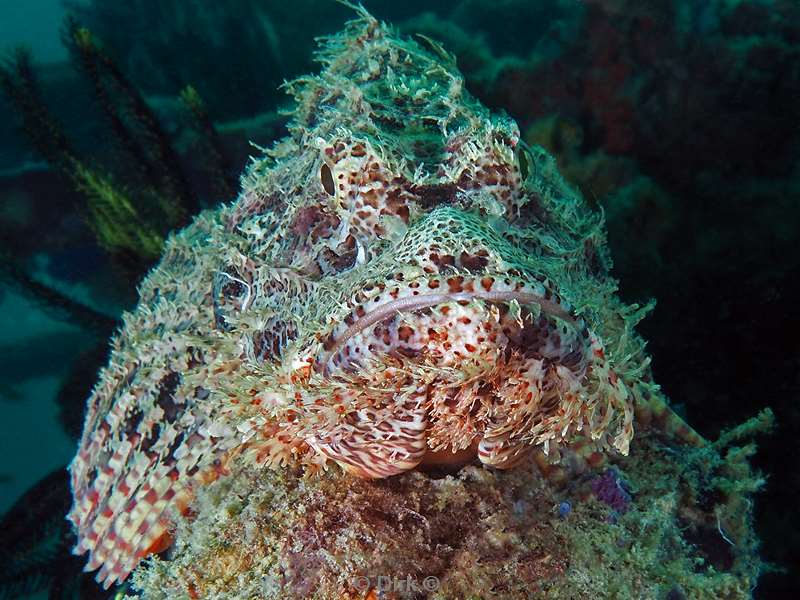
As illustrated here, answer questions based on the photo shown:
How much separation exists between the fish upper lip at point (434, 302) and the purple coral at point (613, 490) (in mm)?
1392

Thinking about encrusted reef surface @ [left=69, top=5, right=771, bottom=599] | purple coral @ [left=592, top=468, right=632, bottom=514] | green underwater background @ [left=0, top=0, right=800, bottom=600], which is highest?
encrusted reef surface @ [left=69, top=5, right=771, bottom=599]

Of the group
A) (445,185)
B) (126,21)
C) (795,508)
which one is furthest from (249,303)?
(126,21)

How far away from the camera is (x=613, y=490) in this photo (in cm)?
297

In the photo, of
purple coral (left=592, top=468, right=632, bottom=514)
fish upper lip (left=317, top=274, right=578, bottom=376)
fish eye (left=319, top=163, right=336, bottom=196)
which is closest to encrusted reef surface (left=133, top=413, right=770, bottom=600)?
purple coral (left=592, top=468, right=632, bottom=514)

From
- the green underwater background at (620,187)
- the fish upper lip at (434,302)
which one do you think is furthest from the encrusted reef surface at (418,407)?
the green underwater background at (620,187)

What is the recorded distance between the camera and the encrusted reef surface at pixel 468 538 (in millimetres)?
2508

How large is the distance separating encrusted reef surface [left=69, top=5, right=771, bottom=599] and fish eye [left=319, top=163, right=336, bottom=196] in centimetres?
1

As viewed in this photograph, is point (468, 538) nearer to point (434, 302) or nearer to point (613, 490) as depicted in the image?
point (613, 490)

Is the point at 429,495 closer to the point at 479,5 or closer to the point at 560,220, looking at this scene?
the point at 560,220

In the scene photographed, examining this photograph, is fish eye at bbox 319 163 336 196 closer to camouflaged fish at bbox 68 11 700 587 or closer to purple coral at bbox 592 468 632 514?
camouflaged fish at bbox 68 11 700 587

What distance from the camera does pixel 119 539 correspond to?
12.1ft

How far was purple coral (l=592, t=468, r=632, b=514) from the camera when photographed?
9.59 ft

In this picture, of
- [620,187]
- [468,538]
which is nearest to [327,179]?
[468,538]

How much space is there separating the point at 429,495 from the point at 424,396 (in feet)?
2.98
